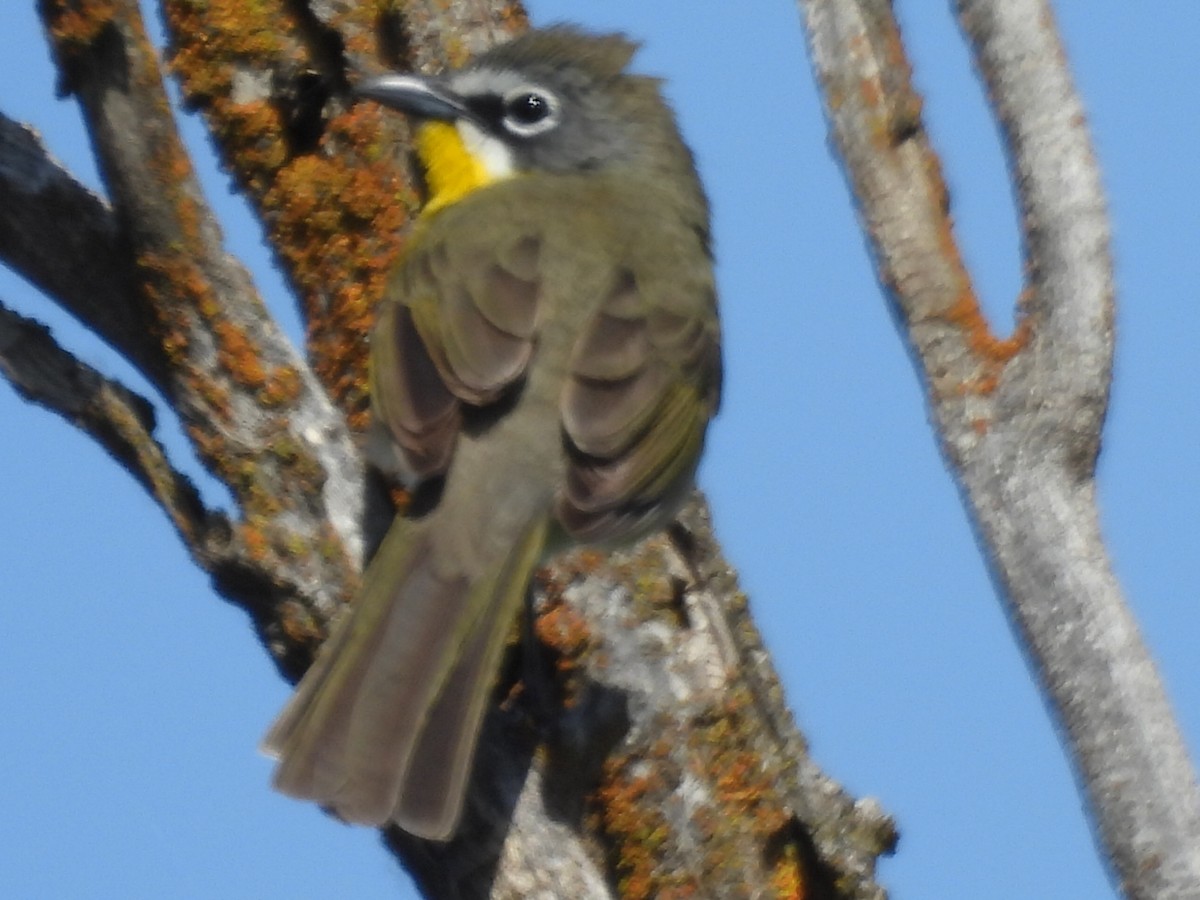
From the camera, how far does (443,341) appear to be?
4504 millimetres

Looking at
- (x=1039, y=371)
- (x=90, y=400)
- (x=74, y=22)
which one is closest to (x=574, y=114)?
(x=74, y=22)

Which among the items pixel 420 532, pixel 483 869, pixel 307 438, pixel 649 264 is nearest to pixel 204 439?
pixel 307 438

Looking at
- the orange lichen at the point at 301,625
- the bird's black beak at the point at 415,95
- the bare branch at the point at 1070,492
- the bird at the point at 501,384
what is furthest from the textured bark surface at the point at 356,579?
the bare branch at the point at 1070,492

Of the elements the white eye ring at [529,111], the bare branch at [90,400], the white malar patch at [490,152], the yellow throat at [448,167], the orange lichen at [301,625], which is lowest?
the orange lichen at [301,625]

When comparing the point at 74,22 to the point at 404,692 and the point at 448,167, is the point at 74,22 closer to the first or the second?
the point at 448,167

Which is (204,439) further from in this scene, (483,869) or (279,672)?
(483,869)

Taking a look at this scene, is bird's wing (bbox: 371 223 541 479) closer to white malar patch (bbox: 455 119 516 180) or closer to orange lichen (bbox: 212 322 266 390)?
orange lichen (bbox: 212 322 266 390)

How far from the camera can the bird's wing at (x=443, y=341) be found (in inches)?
168

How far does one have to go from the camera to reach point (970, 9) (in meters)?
3.40

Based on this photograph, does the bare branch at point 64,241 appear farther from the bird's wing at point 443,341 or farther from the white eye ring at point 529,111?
the white eye ring at point 529,111

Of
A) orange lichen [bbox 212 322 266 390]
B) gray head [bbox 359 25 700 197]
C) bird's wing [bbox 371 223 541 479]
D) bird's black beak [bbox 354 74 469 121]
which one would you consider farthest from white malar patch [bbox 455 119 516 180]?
orange lichen [bbox 212 322 266 390]

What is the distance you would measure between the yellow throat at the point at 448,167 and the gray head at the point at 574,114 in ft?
0.11

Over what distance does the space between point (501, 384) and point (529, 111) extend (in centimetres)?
120

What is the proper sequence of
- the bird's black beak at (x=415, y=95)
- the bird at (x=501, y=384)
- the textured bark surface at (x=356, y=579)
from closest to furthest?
the bird at (x=501, y=384)
the textured bark surface at (x=356, y=579)
the bird's black beak at (x=415, y=95)
